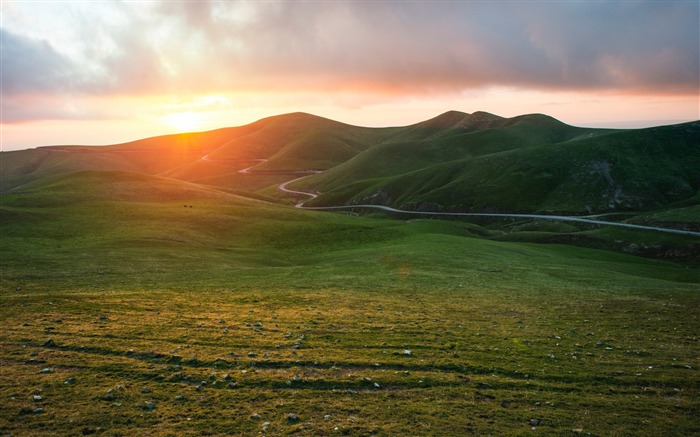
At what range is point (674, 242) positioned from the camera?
77.1 metres

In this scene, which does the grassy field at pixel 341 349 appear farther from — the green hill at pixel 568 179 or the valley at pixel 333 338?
the green hill at pixel 568 179

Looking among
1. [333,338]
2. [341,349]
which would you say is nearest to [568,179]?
[333,338]

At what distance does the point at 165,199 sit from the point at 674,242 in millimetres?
109971

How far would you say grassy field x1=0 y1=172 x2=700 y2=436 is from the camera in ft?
48.3

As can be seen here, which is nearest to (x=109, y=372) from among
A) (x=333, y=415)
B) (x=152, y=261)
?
(x=333, y=415)

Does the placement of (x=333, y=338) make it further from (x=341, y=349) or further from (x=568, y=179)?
(x=568, y=179)

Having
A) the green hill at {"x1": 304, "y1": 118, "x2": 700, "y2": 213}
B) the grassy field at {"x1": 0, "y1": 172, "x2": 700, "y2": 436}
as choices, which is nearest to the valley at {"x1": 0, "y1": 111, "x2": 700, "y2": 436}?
the grassy field at {"x1": 0, "y1": 172, "x2": 700, "y2": 436}

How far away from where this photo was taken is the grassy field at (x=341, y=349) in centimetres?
1472

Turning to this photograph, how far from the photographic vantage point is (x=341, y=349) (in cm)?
2102

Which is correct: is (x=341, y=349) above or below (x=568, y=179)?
below

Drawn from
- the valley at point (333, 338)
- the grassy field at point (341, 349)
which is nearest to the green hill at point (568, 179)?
the valley at point (333, 338)

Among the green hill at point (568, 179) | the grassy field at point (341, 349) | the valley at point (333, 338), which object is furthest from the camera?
the green hill at point (568, 179)

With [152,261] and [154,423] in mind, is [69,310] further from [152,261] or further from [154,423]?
[152,261]

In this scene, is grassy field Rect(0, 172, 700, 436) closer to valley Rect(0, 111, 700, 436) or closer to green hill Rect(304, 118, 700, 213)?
valley Rect(0, 111, 700, 436)
